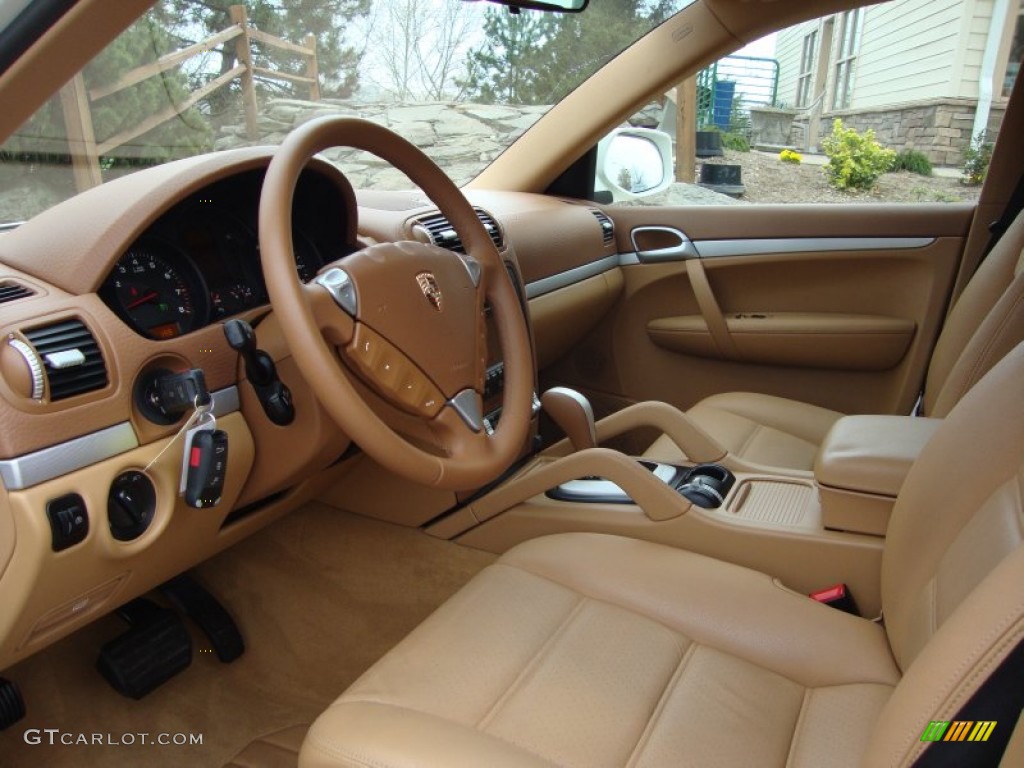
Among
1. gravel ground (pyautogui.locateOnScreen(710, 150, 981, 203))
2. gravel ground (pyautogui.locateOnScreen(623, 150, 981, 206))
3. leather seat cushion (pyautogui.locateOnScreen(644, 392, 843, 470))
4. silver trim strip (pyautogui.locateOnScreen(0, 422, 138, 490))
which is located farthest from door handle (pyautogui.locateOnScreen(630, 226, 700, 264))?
silver trim strip (pyautogui.locateOnScreen(0, 422, 138, 490))

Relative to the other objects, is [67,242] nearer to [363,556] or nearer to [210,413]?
[210,413]

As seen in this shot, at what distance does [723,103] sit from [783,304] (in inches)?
30.9

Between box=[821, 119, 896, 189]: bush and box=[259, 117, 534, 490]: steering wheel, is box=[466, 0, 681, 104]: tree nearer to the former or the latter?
box=[821, 119, 896, 189]: bush

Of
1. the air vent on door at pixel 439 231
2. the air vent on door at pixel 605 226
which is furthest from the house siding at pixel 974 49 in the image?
the air vent on door at pixel 439 231

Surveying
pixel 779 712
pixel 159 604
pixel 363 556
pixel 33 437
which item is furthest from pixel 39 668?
pixel 779 712

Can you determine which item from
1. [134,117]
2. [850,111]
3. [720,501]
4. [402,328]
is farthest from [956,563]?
[850,111]

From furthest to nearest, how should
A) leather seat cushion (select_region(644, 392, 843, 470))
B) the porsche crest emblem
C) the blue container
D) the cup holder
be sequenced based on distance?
the blue container, leather seat cushion (select_region(644, 392, 843, 470)), the cup holder, the porsche crest emblem

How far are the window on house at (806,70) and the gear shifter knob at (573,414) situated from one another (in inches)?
61.3

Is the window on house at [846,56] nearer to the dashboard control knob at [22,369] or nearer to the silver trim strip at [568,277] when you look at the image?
the silver trim strip at [568,277]

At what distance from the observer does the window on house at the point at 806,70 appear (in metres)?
2.75

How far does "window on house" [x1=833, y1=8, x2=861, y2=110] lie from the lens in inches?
102

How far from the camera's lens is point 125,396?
1.28 metres

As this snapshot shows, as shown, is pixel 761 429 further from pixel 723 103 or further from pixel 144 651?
pixel 144 651

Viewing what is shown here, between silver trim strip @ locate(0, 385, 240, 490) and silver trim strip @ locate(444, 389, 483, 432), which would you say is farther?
silver trim strip @ locate(444, 389, 483, 432)
